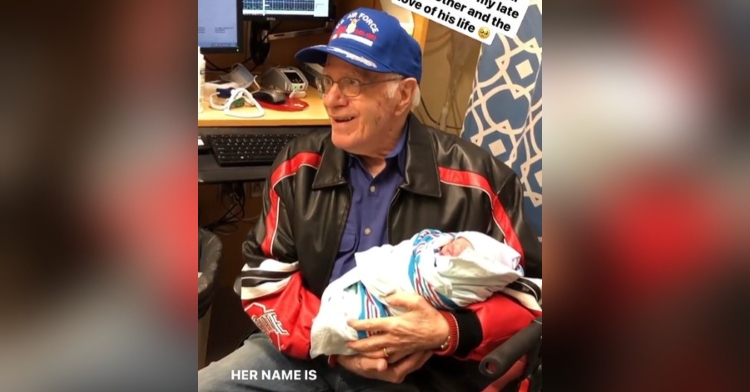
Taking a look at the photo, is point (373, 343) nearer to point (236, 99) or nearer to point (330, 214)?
point (330, 214)

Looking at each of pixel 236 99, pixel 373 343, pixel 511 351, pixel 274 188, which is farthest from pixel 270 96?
pixel 511 351

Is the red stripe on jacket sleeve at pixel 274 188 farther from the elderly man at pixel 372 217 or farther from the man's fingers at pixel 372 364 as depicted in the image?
the man's fingers at pixel 372 364

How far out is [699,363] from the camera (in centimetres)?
49

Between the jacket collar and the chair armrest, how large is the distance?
211 mm

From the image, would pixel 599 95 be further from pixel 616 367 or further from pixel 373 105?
pixel 373 105

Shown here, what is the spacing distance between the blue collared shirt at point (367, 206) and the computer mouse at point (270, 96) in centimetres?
31

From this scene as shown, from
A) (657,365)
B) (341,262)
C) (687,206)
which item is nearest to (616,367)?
(657,365)

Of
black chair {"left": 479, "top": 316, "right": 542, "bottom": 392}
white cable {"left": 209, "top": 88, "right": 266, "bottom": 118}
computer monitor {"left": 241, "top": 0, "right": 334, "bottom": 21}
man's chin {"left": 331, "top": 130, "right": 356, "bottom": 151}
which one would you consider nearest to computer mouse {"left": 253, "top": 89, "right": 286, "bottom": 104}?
white cable {"left": 209, "top": 88, "right": 266, "bottom": 118}

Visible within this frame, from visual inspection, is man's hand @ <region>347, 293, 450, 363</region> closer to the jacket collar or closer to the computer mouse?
the jacket collar

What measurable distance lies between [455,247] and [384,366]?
17cm

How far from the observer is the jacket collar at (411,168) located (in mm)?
806

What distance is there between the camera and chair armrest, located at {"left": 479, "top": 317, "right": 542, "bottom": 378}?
0.67 meters

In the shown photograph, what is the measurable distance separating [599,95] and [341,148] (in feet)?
1.34

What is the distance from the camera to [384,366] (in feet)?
2.44
